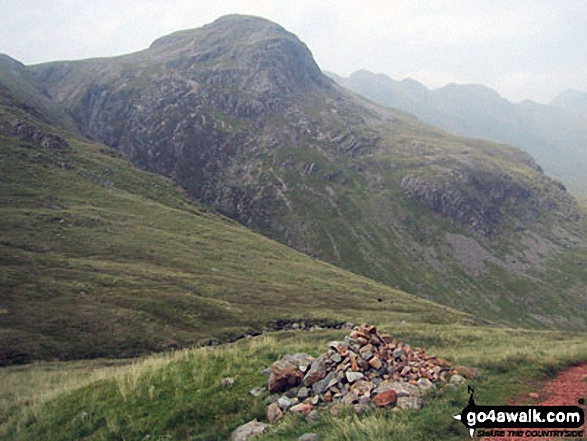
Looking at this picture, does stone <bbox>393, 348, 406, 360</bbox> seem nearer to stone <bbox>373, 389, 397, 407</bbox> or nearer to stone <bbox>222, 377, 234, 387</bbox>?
stone <bbox>373, 389, 397, 407</bbox>

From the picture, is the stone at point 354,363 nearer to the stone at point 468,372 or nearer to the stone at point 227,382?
the stone at point 468,372

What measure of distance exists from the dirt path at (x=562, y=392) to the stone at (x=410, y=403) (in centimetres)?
364

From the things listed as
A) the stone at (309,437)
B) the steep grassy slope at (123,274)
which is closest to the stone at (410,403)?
the stone at (309,437)

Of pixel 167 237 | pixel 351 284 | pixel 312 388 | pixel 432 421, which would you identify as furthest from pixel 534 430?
pixel 167 237

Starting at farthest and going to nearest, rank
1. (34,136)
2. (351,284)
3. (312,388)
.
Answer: (34,136) → (351,284) → (312,388)

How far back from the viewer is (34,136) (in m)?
158

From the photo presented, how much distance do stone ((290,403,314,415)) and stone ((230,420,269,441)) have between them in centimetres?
126

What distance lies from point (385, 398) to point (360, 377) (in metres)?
1.86

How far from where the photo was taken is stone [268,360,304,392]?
1920 centimetres

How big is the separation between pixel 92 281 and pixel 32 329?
56.5ft

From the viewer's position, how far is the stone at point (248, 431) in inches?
635

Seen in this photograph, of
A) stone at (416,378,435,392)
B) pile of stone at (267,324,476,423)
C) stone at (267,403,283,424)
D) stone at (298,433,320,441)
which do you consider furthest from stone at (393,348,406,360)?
stone at (298,433,320,441)

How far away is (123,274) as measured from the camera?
71750 mm

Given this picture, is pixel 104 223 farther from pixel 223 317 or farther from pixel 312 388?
pixel 312 388
